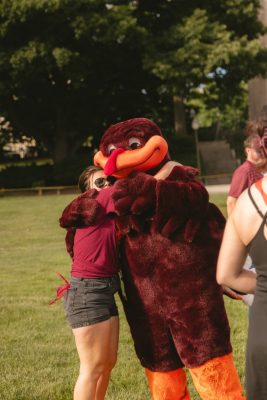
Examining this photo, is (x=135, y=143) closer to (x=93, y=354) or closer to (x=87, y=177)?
(x=87, y=177)

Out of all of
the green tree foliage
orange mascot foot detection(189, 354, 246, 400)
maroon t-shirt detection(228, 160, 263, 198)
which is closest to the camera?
orange mascot foot detection(189, 354, 246, 400)

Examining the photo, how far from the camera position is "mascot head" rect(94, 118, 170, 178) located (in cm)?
378

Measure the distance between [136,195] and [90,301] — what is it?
0.66m

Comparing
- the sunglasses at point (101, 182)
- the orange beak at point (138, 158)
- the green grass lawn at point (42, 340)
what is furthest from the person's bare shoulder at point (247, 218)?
the green grass lawn at point (42, 340)

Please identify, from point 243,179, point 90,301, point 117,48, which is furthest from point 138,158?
point 117,48

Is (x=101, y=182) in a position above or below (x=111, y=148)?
below

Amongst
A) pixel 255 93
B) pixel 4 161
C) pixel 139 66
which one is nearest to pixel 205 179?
pixel 139 66

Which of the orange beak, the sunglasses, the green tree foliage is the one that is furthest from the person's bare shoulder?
the green tree foliage

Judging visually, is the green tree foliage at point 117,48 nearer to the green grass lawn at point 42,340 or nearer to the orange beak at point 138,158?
the green grass lawn at point 42,340

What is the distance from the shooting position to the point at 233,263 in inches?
110

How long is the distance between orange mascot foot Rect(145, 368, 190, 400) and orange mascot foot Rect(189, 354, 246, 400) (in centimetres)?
14

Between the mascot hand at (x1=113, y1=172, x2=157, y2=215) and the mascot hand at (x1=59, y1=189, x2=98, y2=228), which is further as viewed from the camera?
the mascot hand at (x1=59, y1=189, x2=98, y2=228)

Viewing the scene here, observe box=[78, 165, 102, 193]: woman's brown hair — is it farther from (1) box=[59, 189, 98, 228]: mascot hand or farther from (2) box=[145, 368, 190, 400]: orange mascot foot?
(2) box=[145, 368, 190, 400]: orange mascot foot

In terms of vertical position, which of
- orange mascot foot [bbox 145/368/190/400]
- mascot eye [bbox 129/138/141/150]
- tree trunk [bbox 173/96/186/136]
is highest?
mascot eye [bbox 129/138/141/150]
